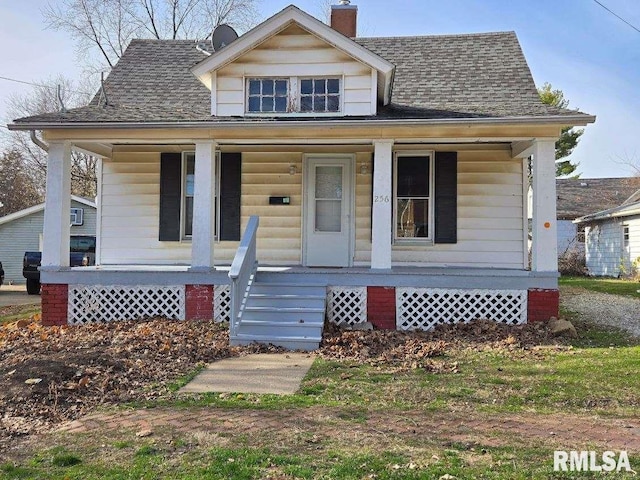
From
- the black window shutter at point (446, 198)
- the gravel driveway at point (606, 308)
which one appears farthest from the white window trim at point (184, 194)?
the gravel driveway at point (606, 308)

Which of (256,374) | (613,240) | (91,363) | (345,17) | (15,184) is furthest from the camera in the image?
(15,184)

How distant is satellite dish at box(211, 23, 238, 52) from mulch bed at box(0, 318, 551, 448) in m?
6.04

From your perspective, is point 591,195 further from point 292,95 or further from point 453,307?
point 292,95

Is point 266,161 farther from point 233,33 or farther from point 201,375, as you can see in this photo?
point 201,375

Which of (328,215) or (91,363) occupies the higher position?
(328,215)

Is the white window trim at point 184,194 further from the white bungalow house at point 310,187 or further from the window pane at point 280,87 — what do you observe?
the window pane at point 280,87

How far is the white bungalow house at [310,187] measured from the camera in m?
8.72

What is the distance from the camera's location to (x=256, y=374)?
624 cm

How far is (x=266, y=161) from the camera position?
35.8 feet

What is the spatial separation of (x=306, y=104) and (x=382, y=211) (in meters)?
2.56

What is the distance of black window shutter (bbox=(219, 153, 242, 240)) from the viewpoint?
10.8m

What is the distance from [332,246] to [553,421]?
6499 millimetres

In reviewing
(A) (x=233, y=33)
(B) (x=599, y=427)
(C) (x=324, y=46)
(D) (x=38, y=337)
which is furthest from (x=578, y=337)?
(A) (x=233, y=33)

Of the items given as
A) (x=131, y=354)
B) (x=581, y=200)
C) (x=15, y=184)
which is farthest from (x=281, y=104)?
(x=15, y=184)
